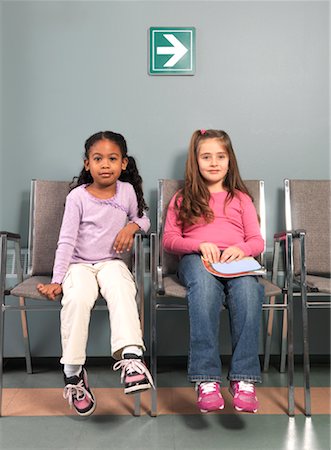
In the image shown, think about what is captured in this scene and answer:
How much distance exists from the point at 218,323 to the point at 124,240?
474mm

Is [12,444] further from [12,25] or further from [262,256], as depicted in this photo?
[12,25]

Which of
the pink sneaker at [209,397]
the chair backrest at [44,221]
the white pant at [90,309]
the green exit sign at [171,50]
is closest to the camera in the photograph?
the pink sneaker at [209,397]

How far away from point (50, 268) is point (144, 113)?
81 centimetres

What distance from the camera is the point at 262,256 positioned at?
2.14 m

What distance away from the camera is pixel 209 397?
5.01ft

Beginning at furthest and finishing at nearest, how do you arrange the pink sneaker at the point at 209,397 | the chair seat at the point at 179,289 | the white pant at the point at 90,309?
the chair seat at the point at 179,289
the white pant at the point at 90,309
the pink sneaker at the point at 209,397

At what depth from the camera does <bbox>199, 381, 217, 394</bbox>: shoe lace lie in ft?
5.07

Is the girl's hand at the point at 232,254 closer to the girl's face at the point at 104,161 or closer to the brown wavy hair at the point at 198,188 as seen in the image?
the brown wavy hair at the point at 198,188

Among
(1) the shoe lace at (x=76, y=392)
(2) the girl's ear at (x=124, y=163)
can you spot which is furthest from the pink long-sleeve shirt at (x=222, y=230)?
(1) the shoe lace at (x=76, y=392)

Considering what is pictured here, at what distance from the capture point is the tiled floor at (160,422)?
1549 millimetres

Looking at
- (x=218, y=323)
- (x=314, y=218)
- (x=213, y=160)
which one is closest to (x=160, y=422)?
(x=218, y=323)

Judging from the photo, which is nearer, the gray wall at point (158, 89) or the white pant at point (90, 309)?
the white pant at point (90, 309)

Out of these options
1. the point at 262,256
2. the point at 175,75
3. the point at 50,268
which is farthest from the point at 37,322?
the point at 175,75

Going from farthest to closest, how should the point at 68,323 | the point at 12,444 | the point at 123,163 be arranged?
the point at 123,163
the point at 68,323
the point at 12,444
